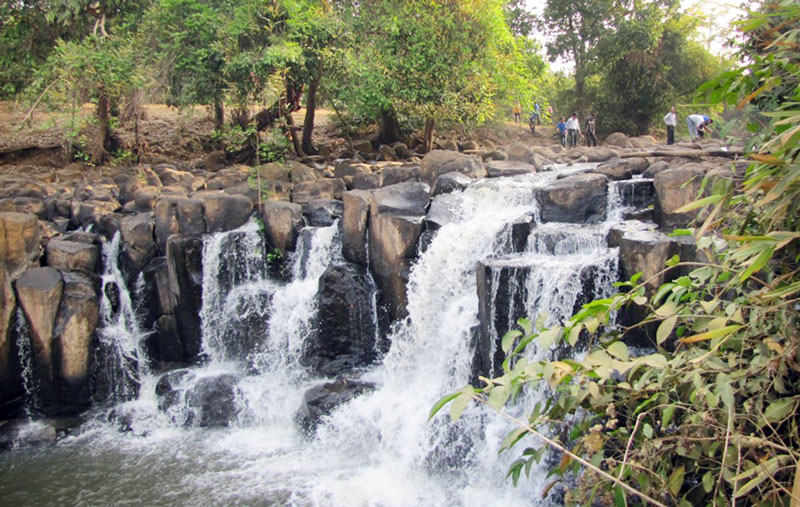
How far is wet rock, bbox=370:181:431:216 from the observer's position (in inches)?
329

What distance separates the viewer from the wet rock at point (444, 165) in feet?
33.6

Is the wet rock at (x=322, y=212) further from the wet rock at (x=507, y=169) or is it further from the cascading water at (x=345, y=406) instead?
the wet rock at (x=507, y=169)

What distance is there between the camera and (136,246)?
9.12 metres

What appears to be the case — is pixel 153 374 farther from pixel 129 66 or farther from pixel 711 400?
pixel 711 400

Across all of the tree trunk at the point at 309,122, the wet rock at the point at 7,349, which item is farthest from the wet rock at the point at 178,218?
the tree trunk at the point at 309,122

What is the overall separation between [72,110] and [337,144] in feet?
20.0

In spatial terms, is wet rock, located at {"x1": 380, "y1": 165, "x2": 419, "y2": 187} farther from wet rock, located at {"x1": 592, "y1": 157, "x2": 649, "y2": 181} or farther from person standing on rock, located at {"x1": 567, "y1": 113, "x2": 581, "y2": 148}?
person standing on rock, located at {"x1": 567, "y1": 113, "x2": 581, "y2": 148}

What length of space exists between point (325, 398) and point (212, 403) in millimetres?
1667

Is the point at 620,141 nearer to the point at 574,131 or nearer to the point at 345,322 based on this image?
the point at 574,131

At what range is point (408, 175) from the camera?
10398 millimetres

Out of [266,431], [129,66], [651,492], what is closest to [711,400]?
[651,492]

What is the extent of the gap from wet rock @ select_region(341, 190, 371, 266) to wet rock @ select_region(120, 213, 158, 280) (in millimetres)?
3137

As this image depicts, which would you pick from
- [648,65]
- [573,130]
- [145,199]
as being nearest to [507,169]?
[145,199]

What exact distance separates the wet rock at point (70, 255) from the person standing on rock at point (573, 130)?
13972mm
